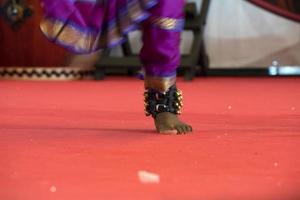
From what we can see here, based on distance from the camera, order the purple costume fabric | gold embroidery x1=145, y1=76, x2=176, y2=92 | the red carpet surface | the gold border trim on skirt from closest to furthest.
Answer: the red carpet surface
the purple costume fabric
gold embroidery x1=145, y1=76, x2=176, y2=92
the gold border trim on skirt

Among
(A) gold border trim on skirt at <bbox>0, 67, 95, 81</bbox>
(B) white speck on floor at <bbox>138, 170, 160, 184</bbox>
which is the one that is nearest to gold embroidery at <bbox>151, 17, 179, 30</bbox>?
(B) white speck on floor at <bbox>138, 170, 160, 184</bbox>

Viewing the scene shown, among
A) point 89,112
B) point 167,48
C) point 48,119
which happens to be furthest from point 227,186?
point 89,112

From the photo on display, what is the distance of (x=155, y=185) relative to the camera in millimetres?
1024

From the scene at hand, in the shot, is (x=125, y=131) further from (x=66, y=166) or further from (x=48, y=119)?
(x=66, y=166)

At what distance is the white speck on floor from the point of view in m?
1.06

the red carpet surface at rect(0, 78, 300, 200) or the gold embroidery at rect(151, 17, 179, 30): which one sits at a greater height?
the gold embroidery at rect(151, 17, 179, 30)

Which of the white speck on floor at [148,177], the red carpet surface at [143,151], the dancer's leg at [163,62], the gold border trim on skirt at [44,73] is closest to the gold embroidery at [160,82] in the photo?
the dancer's leg at [163,62]

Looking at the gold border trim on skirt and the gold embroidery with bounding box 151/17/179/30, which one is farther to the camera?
the gold border trim on skirt

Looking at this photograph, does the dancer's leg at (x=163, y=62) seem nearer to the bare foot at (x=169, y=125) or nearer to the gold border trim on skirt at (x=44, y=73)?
the bare foot at (x=169, y=125)

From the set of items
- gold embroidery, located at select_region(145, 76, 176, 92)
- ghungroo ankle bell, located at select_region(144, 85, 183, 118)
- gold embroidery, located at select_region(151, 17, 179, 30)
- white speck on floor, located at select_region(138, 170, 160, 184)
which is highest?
gold embroidery, located at select_region(151, 17, 179, 30)

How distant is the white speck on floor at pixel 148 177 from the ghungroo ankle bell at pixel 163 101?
0.58 metres

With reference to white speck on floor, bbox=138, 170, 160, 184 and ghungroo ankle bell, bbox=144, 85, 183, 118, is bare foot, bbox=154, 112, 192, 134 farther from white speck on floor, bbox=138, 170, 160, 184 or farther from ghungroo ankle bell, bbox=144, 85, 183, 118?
white speck on floor, bbox=138, 170, 160, 184

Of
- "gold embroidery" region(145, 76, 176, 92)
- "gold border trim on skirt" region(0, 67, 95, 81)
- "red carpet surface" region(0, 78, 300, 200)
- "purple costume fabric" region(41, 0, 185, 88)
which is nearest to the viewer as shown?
"red carpet surface" region(0, 78, 300, 200)

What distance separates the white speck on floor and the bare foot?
53 centimetres
